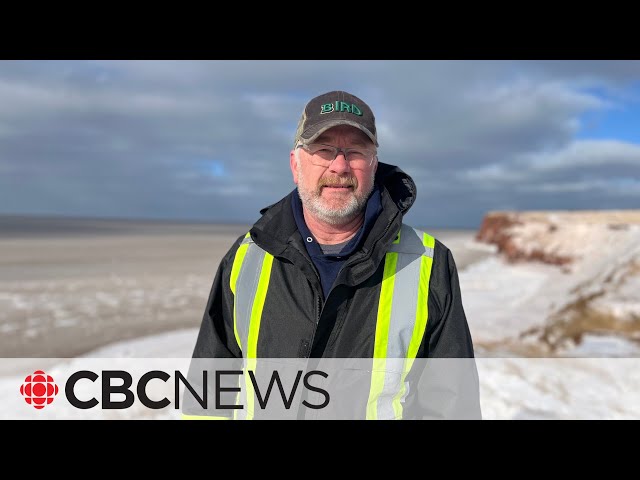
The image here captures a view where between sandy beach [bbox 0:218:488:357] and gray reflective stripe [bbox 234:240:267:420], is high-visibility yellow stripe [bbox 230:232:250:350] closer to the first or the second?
gray reflective stripe [bbox 234:240:267:420]

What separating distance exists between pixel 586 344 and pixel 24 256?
22.6 metres

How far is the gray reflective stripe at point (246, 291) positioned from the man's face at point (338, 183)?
Result: 1.36ft

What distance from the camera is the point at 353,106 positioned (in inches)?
100

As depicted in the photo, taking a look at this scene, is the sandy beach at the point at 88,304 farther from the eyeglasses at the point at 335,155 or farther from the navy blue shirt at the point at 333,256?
the eyeglasses at the point at 335,155

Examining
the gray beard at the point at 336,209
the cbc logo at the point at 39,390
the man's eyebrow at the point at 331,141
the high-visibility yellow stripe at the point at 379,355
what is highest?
the man's eyebrow at the point at 331,141

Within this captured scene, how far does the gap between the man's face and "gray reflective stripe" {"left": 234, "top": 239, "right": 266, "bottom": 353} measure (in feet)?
1.36

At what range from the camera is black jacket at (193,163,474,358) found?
233 cm

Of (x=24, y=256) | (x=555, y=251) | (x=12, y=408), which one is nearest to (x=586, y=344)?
(x=12, y=408)

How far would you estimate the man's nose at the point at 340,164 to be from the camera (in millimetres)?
2498

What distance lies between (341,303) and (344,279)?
13cm

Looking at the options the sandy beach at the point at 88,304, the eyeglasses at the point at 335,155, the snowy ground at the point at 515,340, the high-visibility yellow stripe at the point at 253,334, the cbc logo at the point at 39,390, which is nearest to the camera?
the high-visibility yellow stripe at the point at 253,334

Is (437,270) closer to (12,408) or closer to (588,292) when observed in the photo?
(12,408)

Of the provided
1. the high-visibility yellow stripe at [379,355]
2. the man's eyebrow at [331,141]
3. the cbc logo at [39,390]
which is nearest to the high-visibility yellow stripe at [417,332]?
the high-visibility yellow stripe at [379,355]

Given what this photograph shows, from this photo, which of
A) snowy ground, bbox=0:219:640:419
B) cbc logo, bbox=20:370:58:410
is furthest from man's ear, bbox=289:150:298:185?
cbc logo, bbox=20:370:58:410
